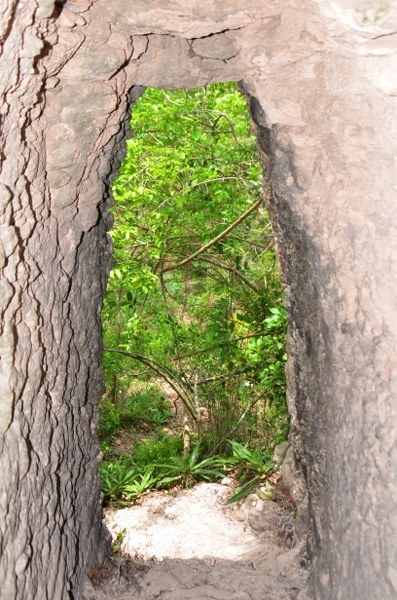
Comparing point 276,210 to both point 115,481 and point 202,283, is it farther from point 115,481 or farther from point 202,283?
point 202,283

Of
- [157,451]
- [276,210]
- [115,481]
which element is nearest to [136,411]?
[157,451]

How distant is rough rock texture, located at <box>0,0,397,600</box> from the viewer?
1814mm

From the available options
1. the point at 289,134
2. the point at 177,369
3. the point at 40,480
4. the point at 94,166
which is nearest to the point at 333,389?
the point at 289,134

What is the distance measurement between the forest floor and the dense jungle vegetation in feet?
1.13

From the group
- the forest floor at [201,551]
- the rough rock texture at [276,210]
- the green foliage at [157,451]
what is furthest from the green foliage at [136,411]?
the rough rock texture at [276,210]

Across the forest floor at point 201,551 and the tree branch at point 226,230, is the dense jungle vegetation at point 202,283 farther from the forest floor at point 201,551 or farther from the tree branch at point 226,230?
the forest floor at point 201,551

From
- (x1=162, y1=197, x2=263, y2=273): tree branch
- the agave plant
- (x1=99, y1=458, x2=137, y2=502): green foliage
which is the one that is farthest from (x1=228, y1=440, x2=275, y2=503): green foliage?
(x1=162, y1=197, x2=263, y2=273): tree branch

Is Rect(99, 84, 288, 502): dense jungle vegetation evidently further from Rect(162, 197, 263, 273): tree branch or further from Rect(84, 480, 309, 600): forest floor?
Rect(84, 480, 309, 600): forest floor

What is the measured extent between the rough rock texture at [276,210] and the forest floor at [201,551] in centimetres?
24

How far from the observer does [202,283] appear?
7312 mm

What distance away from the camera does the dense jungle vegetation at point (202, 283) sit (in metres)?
4.74

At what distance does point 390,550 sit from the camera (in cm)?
196

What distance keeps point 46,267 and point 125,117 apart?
2.73 ft

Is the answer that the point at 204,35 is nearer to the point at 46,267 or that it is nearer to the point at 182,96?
the point at 46,267
